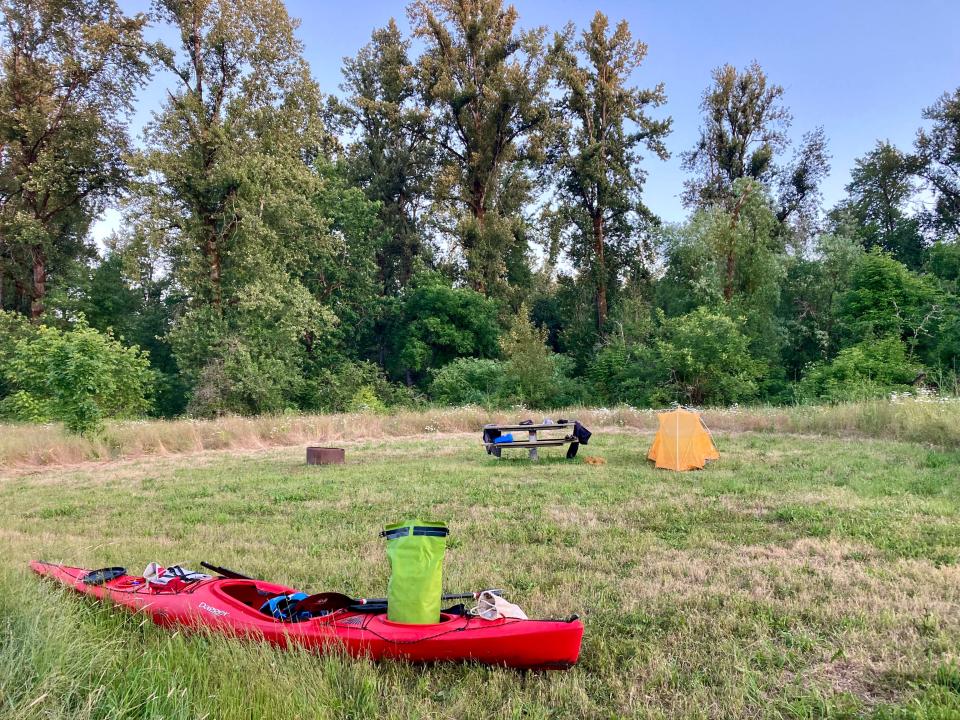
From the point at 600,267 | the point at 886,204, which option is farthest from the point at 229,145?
the point at 886,204

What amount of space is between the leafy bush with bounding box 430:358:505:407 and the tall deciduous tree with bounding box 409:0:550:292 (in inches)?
213

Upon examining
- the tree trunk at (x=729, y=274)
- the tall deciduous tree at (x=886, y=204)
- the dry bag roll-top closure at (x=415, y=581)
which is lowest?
the dry bag roll-top closure at (x=415, y=581)

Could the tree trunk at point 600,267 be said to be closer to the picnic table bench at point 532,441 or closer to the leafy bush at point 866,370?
the leafy bush at point 866,370

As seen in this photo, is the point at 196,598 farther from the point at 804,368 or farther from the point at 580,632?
the point at 804,368

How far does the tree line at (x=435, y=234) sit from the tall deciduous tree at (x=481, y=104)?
0.46 feet

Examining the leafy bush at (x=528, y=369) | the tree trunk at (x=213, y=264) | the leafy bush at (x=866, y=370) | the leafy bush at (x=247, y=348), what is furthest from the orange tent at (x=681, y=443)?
the tree trunk at (x=213, y=264)

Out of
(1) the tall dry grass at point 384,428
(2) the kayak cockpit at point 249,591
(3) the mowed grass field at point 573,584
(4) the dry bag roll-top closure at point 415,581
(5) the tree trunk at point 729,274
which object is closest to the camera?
(3) the mowed grass field at point 573,584

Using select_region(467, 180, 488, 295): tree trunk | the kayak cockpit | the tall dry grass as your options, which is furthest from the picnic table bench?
select_region(467, 180, 488, 295): tree trunk

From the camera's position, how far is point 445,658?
3.00m

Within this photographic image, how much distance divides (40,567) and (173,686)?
6.76ft

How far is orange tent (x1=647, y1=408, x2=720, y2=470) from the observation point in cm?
935

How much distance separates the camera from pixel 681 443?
9461 millimetres

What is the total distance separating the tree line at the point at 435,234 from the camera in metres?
24.0

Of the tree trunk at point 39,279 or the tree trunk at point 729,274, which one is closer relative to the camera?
the tree trunk at point 39,279
